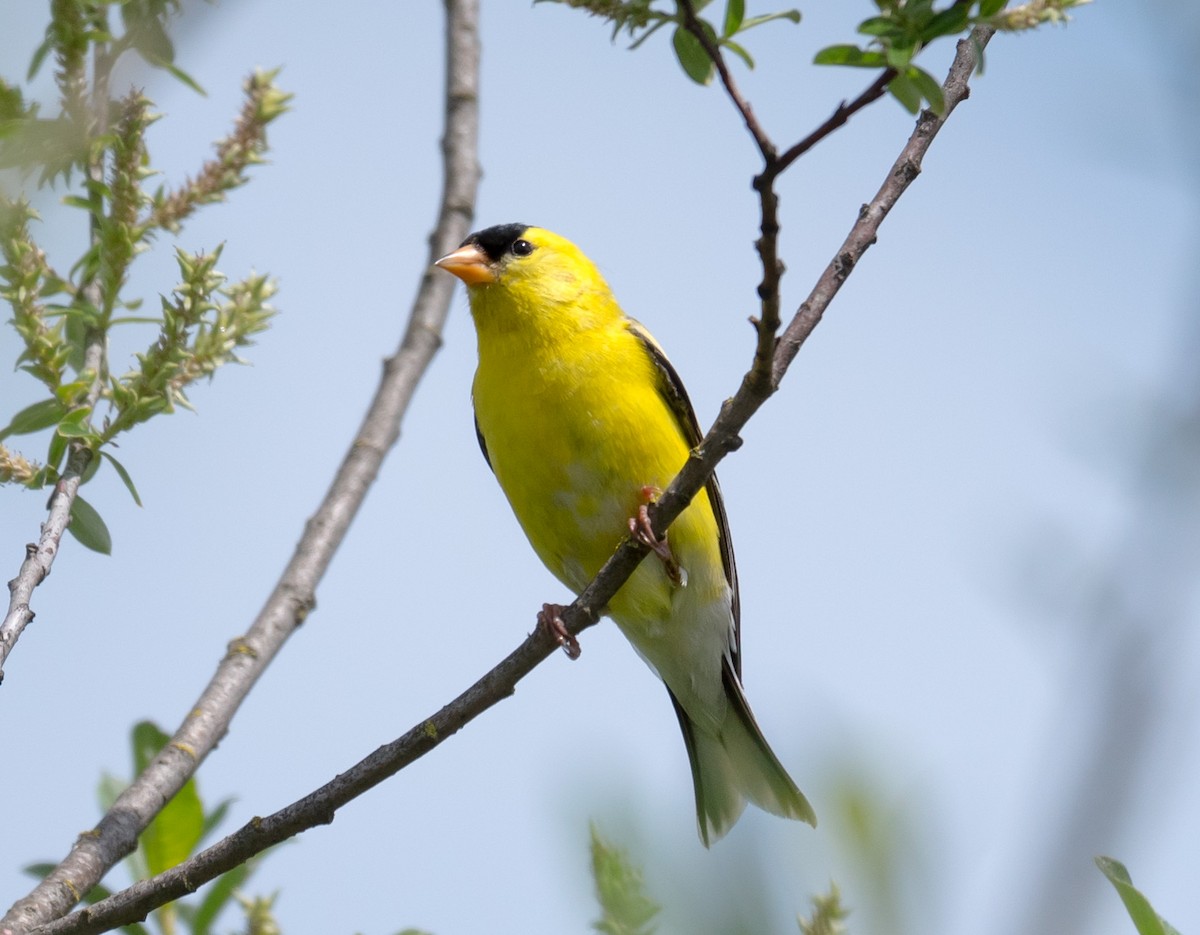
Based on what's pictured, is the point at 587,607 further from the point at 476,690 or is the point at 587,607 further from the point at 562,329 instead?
the point at 562,329

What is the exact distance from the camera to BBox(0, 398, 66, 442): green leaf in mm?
2561

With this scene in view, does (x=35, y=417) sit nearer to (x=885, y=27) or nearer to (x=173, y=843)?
(x=173, y=843)

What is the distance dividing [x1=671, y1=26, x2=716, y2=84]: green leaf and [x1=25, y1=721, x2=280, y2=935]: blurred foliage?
1.71 m

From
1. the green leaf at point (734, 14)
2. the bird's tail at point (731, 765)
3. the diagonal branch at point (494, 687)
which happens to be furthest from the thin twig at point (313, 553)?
the green leaf at point (734, 14)

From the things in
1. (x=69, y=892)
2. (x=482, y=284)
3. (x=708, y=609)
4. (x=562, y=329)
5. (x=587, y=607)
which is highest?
(x=482, y=284)

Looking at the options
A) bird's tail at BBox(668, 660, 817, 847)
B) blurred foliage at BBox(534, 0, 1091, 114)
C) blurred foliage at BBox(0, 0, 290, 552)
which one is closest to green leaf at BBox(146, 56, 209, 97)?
blurred foliage at BBox(0, 0, 290, 552)

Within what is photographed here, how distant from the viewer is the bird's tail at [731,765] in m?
4.39

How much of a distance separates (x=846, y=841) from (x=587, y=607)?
1.81 m

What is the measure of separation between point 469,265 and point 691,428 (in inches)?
35.4

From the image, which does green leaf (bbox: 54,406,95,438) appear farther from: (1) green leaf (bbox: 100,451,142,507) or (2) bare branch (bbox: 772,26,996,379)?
(2) bare branch (bbox: 772,26,996,379)

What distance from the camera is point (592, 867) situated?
1.18 meters

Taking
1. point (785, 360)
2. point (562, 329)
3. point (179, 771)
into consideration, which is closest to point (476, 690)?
point (179, 771)

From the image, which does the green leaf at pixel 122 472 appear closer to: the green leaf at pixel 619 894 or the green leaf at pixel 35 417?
the green leaf at pixel 35 417

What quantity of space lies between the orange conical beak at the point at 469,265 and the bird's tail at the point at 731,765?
1531mm
